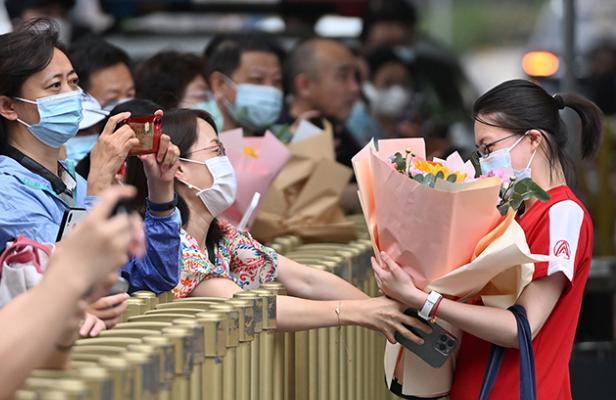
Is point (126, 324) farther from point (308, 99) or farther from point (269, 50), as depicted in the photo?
point (308, 99)

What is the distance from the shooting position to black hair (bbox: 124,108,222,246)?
4.66m

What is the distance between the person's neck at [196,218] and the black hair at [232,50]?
2.61 metres

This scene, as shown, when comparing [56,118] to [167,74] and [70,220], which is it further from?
[167,74]

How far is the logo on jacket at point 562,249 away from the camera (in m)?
4.06

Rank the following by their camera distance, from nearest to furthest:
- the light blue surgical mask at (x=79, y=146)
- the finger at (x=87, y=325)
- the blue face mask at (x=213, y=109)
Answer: the finger at (x=87, y=325)
the light blue surgical mask at (x=79, y=146)
the blue face mask at (x=213, y=109)

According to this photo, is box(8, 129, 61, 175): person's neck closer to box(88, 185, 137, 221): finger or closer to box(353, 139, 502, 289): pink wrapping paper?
→ box(353, 139, 502, 289): pink wrapping paper

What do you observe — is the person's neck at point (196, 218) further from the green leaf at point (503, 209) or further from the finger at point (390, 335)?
the green leaf at point (503, 209)

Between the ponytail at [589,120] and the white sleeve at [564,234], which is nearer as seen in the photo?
the white sleeve at [564,234]

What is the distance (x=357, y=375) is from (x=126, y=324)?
1524 mm

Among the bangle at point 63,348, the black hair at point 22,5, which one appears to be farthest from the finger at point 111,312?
the black hair at point 22,5

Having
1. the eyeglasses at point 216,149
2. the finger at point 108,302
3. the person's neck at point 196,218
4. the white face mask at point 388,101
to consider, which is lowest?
the finger at point 108,302

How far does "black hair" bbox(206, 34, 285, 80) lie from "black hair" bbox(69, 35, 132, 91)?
3.11ft

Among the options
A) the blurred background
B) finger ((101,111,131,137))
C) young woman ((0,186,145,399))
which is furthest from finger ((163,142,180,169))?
the blurred background

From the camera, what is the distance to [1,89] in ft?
15.0
